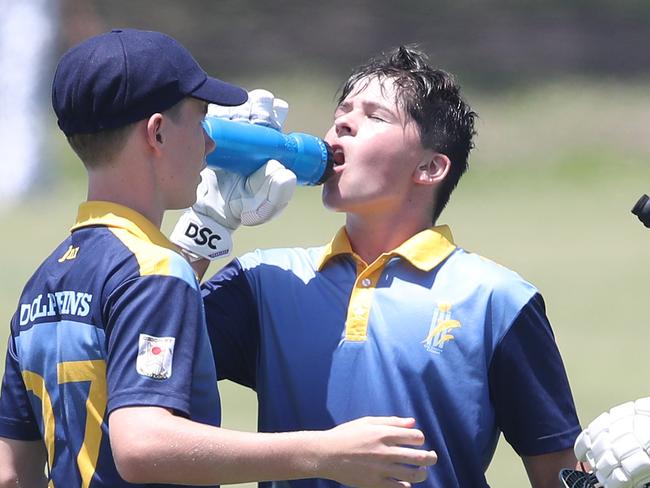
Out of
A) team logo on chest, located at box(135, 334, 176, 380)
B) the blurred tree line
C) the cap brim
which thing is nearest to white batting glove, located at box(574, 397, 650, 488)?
team logo on chest, located at box(135, 334, 176, 380)

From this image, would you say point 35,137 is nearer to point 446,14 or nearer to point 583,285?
point 446,14

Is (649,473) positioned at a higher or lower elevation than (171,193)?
lower

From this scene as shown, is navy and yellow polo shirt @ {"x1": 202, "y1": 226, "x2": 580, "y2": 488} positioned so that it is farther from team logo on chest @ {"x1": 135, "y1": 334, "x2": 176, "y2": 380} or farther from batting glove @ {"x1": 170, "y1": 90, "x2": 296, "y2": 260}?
team logo on chest @ {"x1": 135, "y1": 334, "x2": 176, "y2": 380}

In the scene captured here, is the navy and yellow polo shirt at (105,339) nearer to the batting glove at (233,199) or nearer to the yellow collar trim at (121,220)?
the yellow collar trim at (121,220)

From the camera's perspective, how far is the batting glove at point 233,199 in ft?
9.10

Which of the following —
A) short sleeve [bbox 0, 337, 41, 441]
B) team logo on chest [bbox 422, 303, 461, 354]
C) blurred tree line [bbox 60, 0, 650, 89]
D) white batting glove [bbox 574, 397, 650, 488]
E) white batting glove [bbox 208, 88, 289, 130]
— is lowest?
short sleeve [bbox 0, 337, 41, 441]

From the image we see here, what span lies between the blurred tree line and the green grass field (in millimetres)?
926

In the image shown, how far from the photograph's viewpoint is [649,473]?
89.4 inches

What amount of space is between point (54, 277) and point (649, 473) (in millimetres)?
1095

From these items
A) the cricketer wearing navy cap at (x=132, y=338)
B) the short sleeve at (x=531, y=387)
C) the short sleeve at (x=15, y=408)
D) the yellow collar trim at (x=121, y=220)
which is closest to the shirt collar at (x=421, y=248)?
the short sleeve at (x=531, y=387)

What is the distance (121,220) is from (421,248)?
771 millimetres

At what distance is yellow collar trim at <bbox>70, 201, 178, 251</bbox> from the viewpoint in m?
2.26

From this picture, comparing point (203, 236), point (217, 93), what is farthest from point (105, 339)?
point (203, 236)

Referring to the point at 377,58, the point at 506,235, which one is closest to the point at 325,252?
the point at 377,58
